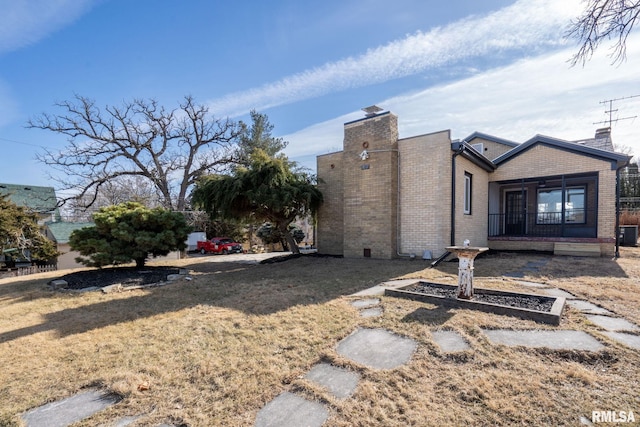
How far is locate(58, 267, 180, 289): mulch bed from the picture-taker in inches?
272

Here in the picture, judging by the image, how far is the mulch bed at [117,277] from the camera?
6.90 meters

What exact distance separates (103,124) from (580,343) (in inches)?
1060

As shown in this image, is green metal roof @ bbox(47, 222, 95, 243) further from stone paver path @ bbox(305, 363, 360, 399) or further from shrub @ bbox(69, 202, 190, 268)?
stone paver path @ bbox(305, 363, 360, 399)

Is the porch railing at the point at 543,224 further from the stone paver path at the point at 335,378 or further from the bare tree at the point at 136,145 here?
the bare tree at the point at 136,145

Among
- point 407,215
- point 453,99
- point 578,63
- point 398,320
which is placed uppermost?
point 453,99

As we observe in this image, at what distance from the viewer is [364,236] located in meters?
10.6

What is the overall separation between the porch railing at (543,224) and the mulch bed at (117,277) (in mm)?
12562

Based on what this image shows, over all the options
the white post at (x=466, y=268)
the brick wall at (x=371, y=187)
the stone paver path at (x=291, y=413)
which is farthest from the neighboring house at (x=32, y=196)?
the white post at (x=466, y=268)

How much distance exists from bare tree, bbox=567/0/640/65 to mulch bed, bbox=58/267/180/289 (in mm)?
9067

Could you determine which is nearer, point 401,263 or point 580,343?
point 580,343

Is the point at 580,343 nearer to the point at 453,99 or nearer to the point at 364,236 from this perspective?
the point at 364,236

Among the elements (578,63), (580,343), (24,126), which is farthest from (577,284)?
(24,126)

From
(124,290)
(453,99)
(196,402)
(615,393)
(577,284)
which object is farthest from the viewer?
(453,99)

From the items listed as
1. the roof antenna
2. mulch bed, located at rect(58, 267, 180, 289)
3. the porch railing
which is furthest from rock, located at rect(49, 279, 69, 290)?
the porch railing
